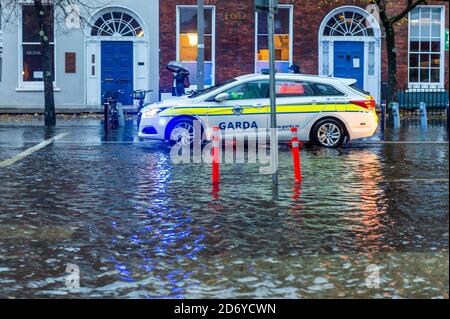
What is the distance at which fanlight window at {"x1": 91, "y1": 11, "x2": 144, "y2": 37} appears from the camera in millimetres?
31656

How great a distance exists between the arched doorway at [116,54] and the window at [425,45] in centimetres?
963

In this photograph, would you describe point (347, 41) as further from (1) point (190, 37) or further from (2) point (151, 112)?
(2) point (151, 112)

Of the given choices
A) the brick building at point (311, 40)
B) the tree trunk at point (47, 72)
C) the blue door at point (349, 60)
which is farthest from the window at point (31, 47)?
the blue door at point (349, 60)

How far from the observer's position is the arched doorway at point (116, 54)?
104 feet

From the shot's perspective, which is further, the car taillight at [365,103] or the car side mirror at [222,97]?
the car taillight at [365,103]

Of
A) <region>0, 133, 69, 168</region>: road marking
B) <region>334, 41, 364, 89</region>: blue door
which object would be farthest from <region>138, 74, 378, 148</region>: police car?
<region>334, 41, 364, 89</region>: blue door

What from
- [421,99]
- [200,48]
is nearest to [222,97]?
[200,48]

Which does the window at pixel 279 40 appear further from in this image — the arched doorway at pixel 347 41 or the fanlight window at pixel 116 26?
the fanlight window at pixel 116 26

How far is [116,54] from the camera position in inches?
1244

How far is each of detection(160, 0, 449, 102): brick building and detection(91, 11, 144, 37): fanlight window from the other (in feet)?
3.38

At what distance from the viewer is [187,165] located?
51.9 ft

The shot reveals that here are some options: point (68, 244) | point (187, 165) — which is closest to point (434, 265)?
point (68, 244)
